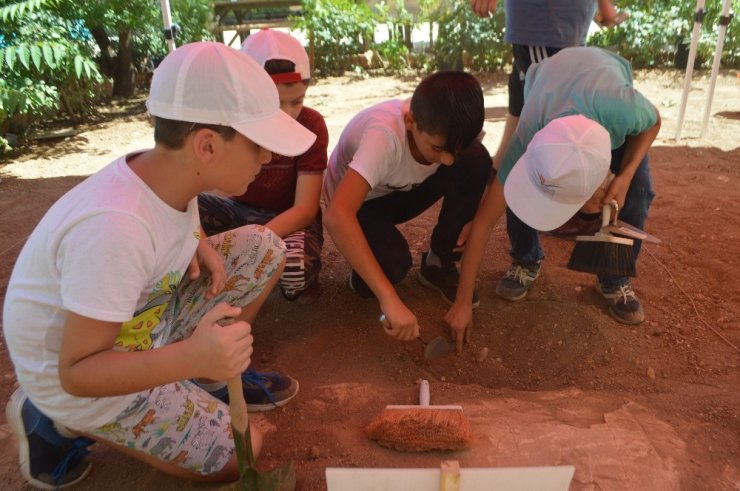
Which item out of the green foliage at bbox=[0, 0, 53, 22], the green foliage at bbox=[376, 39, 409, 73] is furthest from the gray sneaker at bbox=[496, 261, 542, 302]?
the green foliage at bbox=[376, 39, 409, 73]

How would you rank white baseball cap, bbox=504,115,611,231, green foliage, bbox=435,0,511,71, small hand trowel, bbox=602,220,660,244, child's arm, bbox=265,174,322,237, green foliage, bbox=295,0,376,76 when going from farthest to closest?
green foliage, bbox=295,0,376,76 → green foliage, bbox=435,0,511,71 → child's arm, bbox=265,174,322,237 → small hand trowel, bbox=602,220,660,244 → white baseball cap, bbox=504,115,611,231

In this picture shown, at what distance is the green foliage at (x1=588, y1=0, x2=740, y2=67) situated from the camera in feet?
21.0

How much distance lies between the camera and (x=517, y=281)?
2.39 meters

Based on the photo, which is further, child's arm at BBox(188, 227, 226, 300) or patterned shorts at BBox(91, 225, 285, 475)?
child's arm at BBox(188, 227, 226, 300)

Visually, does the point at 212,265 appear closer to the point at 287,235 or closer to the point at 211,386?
the point at 211,386

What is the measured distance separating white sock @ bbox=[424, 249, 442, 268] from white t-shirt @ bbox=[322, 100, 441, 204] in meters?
0.35

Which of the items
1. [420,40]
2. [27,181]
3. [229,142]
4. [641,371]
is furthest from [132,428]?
[420,40]

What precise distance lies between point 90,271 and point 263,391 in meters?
0.80

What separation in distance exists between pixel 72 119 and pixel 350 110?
2629 mm

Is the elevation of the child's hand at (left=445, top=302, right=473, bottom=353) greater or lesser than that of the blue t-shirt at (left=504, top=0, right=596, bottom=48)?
lesser

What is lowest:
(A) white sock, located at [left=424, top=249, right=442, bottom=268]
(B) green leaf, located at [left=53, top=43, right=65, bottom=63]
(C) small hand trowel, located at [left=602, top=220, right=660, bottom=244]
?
(A) white sock, located at [left=424, top=249, right=442, bottom=268]

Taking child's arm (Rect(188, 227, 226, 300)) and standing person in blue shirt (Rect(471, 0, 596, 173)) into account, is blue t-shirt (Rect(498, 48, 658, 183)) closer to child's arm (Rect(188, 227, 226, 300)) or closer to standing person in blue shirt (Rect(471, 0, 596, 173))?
standing person in blue shirt (Rect(471, 0, 596, 173))

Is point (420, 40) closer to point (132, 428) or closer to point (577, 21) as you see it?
point (577, 21)

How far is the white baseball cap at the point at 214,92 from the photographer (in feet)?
3.76
